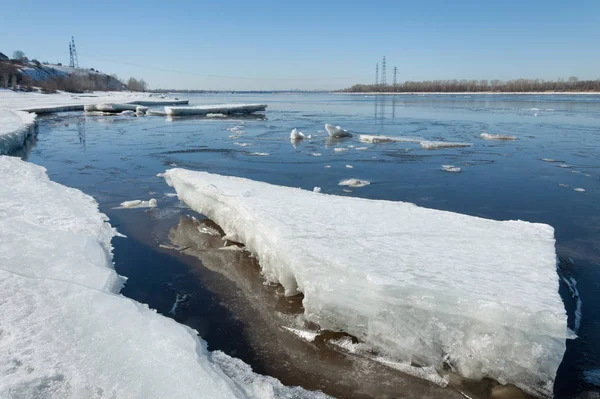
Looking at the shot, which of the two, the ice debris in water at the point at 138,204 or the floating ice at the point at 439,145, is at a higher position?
the floating ice at the point at 439,145

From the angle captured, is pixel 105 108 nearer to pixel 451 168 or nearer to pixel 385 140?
pixel 385 140

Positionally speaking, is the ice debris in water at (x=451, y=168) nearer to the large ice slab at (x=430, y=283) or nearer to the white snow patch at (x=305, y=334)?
the large ice slab at (x=430, y=283)

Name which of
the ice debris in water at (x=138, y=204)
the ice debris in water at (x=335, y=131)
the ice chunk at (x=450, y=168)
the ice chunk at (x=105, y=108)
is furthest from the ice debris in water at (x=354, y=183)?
the ice chunk at (x=105, y=108)

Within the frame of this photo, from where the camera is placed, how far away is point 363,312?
2.80 meters

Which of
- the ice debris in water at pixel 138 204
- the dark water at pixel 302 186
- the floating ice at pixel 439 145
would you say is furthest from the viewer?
the floating ice at pixel 439 145

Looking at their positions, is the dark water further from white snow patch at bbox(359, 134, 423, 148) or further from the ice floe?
white snow patch at bbox(359, 134, 423, 148)

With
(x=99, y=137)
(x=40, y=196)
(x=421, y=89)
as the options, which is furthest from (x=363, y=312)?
(x=421, y=89)

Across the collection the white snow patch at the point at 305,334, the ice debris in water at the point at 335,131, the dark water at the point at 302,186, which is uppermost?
the ice debris in water at the point at 335,131

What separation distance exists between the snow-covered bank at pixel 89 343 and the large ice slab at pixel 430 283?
691 millimetres

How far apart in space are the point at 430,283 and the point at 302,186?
4.84 m

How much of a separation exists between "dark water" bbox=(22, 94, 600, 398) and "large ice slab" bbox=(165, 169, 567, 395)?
0.25 meters

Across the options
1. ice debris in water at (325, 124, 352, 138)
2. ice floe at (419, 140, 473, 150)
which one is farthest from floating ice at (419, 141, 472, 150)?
ice debris in water at (325, 124, 352, 138)

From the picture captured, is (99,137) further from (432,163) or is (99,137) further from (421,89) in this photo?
(421,89)

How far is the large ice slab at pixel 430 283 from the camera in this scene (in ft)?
7.85
